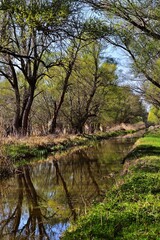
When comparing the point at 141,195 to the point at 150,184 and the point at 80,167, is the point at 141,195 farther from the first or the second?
the point at 80,167

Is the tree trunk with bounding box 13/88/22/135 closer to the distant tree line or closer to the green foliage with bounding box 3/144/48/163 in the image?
the distant tree line

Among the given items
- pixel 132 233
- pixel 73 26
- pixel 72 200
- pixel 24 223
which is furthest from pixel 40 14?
pixel 132 233

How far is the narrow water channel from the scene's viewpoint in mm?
6387

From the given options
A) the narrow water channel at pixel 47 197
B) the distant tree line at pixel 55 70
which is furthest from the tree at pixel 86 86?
the narrow water channel at pixel 47 197

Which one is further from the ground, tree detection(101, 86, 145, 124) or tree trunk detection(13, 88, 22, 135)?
tree detection(101, 86, 145, 124)

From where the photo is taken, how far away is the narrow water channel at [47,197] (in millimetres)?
6387

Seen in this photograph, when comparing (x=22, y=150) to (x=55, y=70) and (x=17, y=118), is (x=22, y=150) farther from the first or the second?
(x=55, y=70)

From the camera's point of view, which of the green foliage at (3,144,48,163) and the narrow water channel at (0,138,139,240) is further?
the green foliage at (3,144,48,163)

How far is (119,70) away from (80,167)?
81.6ft

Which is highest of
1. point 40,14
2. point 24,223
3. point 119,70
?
point 119,70

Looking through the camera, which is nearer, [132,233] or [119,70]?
[132,233]

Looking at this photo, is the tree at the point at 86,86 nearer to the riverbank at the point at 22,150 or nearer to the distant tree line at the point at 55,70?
the distant tree line at the point at 55,70

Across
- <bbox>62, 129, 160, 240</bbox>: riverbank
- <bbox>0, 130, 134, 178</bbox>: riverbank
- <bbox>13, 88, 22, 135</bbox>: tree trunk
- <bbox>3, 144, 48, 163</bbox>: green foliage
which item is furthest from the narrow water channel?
<bbox>13, 88, 22, 135</bbox>: tree trunk

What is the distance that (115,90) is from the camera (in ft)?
127
